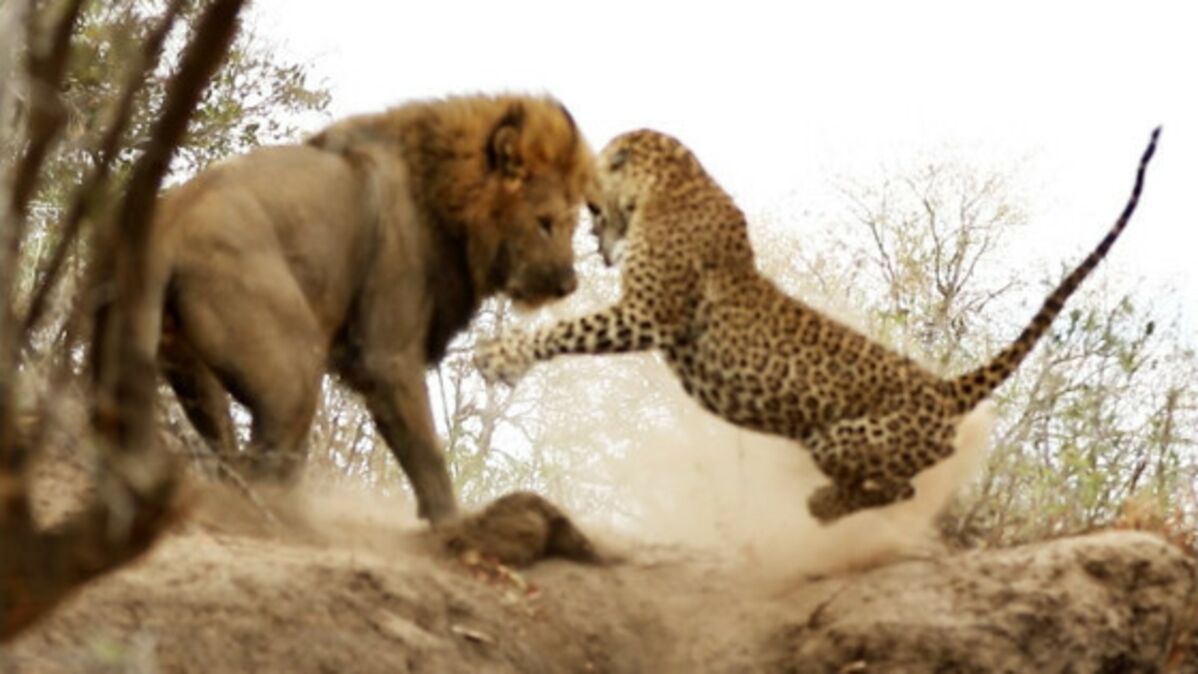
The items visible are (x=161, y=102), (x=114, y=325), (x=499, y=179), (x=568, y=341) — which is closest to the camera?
(x=114, y=325)

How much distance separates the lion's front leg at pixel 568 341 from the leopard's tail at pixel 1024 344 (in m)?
1.19

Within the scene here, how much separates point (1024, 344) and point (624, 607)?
194cm

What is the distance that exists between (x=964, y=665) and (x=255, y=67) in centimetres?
1111

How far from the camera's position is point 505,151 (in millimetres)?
9344

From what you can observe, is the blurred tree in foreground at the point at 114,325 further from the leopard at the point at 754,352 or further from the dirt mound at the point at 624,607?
the leopard at the point at 754,352

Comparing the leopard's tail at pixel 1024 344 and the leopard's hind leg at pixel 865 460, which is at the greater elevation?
the leopard's tail at pixel 1024 344

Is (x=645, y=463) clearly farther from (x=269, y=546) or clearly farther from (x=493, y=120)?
(x=269, y=546)

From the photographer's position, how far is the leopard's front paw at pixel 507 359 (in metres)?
8.63

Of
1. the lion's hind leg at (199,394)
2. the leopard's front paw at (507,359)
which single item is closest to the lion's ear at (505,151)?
the leopard's front paw at (507,359)

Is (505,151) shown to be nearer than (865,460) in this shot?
No

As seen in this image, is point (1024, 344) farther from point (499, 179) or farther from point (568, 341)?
point (499, 179)

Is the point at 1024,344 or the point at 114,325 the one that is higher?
the point at 1024,344

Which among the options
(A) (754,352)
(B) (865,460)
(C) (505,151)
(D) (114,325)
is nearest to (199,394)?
(C) (505,151)

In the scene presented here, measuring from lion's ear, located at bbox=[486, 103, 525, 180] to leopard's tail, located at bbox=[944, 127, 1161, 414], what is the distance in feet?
5.96
